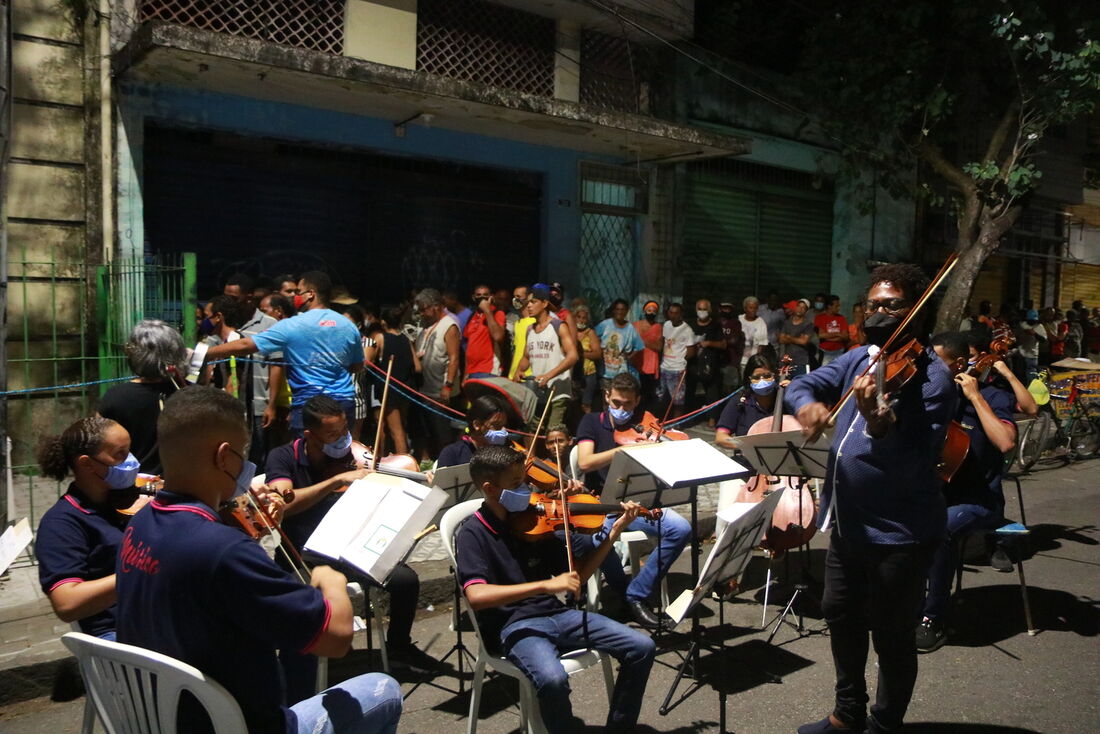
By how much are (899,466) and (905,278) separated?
73 cm

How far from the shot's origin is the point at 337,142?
1045cm

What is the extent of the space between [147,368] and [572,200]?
837 cm

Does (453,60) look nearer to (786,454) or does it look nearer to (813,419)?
(786,454)

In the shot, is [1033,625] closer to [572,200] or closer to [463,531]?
[463,531]

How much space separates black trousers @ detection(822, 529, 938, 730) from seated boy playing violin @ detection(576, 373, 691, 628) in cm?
142

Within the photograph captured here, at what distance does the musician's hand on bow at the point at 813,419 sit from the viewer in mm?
3299

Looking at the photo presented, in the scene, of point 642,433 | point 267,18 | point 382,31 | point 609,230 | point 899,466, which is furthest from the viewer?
point 609,230

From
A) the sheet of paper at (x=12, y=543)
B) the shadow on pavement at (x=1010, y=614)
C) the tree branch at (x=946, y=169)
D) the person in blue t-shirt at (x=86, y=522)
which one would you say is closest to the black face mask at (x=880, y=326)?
the shadow on pavement at (x=1010, y=614)

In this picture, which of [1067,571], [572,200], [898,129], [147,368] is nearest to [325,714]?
[147,368]

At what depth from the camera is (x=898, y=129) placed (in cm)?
1350

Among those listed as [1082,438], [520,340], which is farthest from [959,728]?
[1082,438]

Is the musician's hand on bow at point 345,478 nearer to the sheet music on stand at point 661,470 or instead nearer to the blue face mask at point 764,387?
the sheet music on stand at point 661,470

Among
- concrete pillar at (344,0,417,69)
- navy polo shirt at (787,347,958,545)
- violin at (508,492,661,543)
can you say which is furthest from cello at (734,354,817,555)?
concrete pillar at (344,0,417,69)

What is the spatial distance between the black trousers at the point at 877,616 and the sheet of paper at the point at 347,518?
6.29 feet
